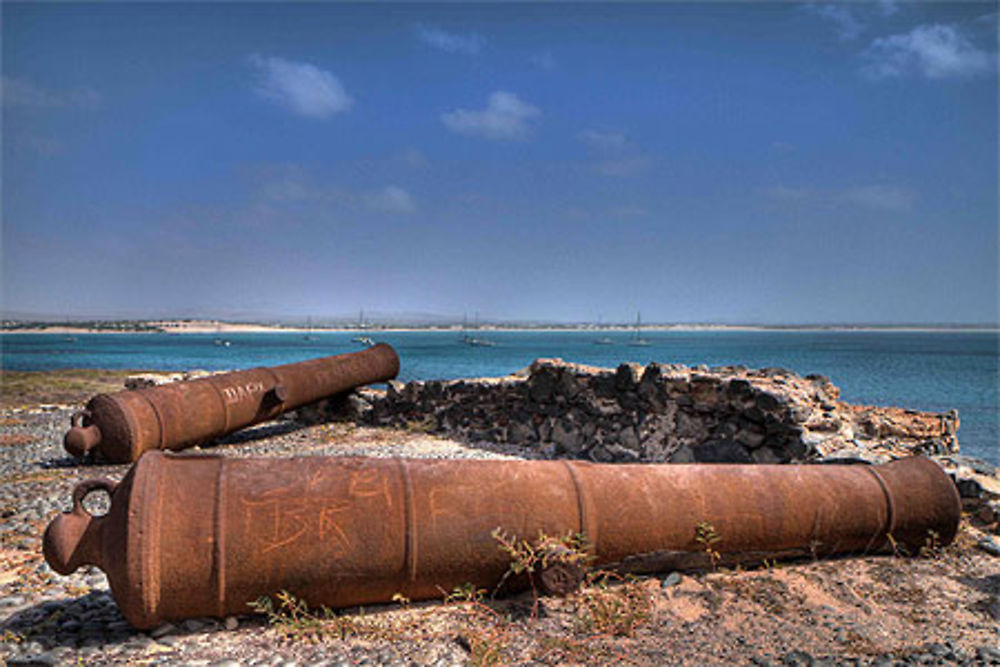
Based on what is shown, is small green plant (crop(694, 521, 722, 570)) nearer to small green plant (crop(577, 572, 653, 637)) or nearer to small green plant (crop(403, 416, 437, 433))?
small green plant (crop(577, 572, 653, 637))

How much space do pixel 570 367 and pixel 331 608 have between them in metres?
6.33

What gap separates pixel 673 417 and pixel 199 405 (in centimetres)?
687

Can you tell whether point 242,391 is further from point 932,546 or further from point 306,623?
point 932,546

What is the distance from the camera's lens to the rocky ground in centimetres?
328

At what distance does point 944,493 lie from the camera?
484 centimetres

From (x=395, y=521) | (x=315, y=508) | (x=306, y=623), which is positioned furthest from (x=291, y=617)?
(x=395, y=521)

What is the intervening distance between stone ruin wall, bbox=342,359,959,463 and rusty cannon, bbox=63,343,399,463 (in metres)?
1.69

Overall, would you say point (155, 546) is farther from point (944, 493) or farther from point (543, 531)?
point (944, 493)

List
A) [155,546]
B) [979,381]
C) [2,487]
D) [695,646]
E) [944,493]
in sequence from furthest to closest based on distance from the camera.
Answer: [979,381], [2,487], [944,493], [695,646], [155,546]

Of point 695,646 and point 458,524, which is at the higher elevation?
point 458,524

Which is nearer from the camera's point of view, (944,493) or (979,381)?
(944,493)

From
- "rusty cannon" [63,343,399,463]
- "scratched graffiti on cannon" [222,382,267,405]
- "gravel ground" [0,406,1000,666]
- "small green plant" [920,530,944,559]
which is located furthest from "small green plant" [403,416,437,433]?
"small green plant" [920,530,944,559]

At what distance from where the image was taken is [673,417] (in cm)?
824

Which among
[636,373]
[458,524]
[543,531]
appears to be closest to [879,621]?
[543,531]
